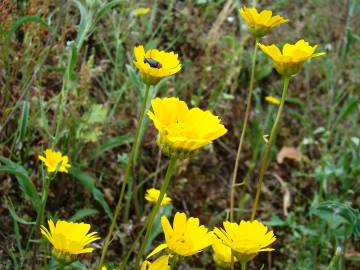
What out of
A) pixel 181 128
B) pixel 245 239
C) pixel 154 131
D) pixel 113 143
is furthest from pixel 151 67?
pixel 154 131

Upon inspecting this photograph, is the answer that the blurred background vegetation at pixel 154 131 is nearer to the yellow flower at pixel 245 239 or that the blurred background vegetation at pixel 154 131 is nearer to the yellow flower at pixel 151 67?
the yellow flower at pixel 151 67

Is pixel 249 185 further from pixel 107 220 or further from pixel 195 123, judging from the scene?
pixel 195 123

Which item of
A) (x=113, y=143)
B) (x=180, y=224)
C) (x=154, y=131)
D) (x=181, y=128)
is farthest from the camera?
(x=154, y=131)

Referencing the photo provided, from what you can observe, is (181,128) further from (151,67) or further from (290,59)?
(290,59)

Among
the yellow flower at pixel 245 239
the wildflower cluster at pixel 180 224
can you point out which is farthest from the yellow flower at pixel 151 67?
the yellow flower at pixel 245 239

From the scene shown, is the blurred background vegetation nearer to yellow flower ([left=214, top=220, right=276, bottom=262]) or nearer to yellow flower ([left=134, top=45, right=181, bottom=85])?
yellow flower ([left=134, top=45, right=181, bottom=85])

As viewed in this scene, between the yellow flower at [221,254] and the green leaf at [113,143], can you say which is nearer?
the yellow flower at [221,254]

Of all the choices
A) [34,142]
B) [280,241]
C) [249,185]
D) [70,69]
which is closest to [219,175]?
[249,185]
